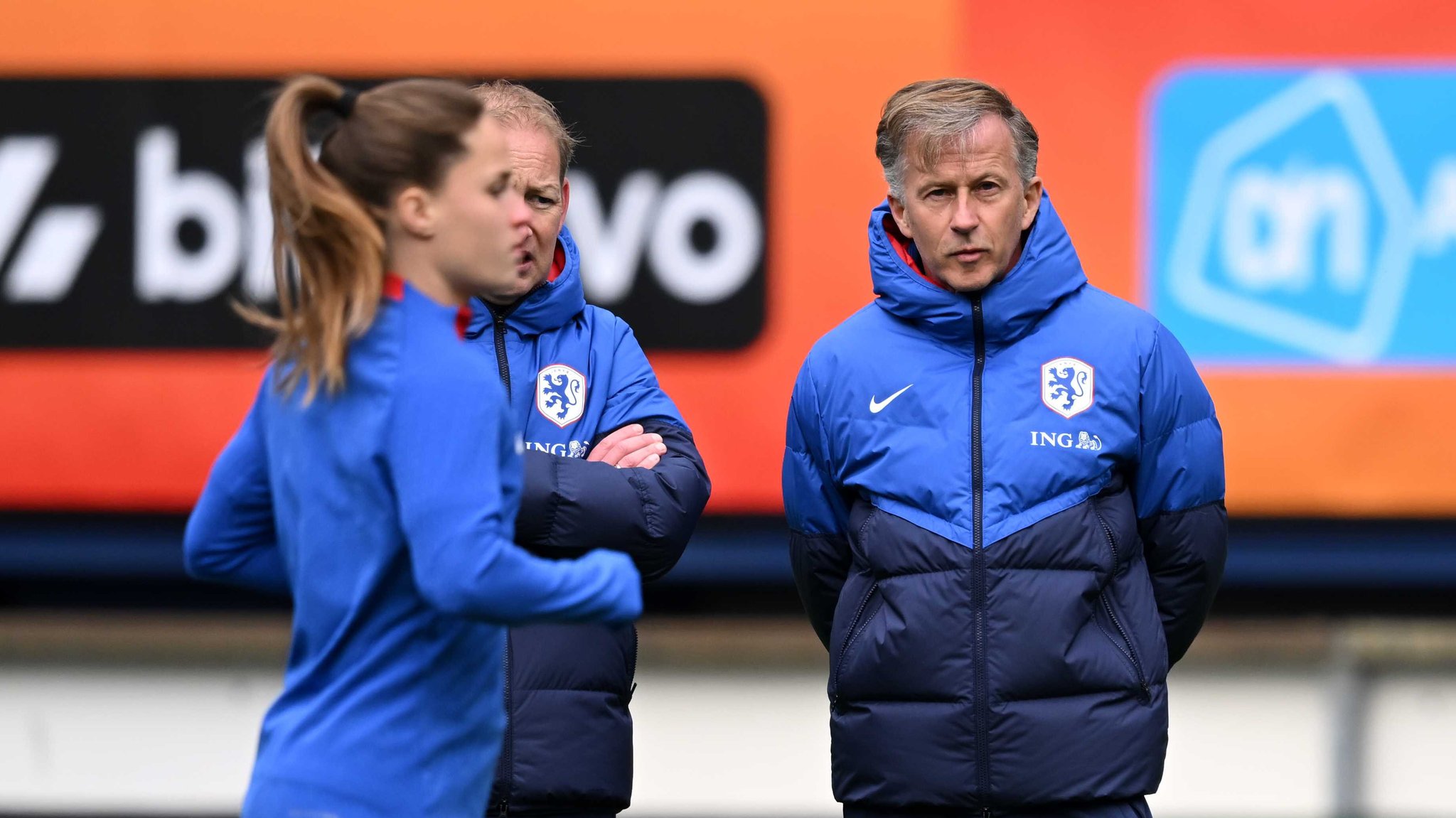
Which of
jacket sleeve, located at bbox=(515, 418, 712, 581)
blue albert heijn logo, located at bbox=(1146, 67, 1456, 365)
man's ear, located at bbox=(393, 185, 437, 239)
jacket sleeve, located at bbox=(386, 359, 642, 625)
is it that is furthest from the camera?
blue albert heijn logo, located at bbox=(1146, 67, 1456, 365)

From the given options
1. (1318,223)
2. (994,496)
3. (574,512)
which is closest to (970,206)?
(994,496)

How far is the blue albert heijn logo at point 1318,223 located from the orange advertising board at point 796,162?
46 millimetres

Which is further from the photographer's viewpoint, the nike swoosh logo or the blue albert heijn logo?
the blue albert heijn logo

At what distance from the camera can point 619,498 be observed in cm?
211

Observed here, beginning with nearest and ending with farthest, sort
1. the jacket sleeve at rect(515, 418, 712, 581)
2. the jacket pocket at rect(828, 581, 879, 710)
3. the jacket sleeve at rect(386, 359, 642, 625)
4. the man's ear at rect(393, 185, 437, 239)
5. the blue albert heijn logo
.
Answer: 1. the jacket sleeve at rect(386, 359, 642, 625)
2. the man's ear at rect(393, 185, 437, 239)
3. the jacket sleeve at rect(515, 418, 712, 581)
4. the jacket pocket at rect(828, 581, 879, 710)
5. the blue albert heijn logo

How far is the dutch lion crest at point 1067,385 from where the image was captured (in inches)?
85.4

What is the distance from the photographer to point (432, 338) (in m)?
1.59

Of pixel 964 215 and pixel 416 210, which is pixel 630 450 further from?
pixel 416 210

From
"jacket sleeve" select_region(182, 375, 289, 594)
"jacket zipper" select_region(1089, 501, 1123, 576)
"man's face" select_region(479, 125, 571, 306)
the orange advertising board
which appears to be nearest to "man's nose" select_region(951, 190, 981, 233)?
"jacket zipper" select_region(1089, 501, 1123, 576)

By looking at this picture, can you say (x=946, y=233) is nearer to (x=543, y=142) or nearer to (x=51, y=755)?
(x=543, y=142)

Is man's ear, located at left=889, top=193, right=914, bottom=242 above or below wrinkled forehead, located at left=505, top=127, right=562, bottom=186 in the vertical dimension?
below

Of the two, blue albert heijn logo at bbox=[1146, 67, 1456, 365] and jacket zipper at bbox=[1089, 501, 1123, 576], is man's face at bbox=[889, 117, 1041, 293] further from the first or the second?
blue albert heijn logo at bbox=[1146, 67, 1456, 365]

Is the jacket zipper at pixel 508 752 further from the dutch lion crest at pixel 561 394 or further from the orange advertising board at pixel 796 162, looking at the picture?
the orange advertising board at pixel 796 162

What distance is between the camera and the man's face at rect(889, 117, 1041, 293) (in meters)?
2.22
